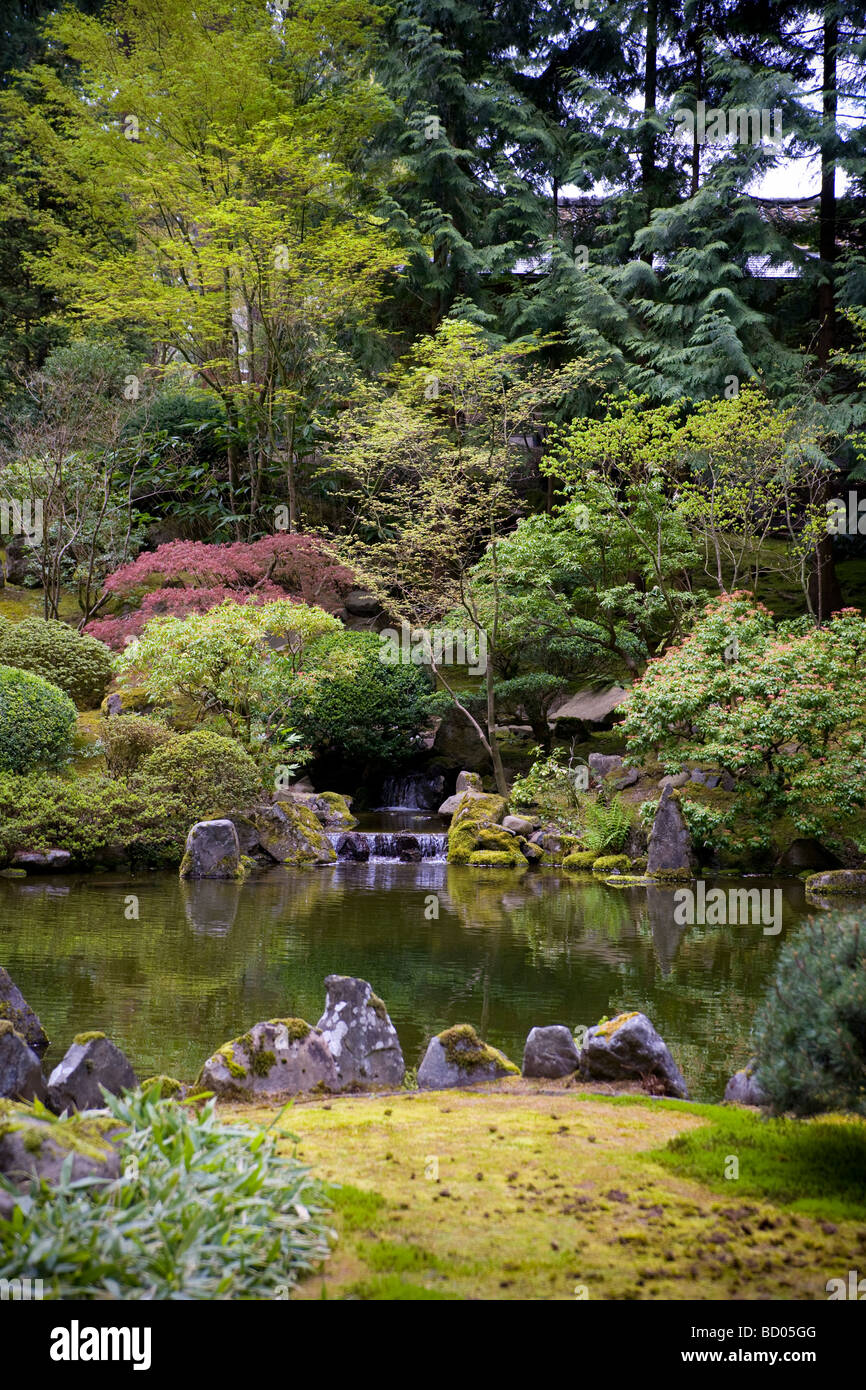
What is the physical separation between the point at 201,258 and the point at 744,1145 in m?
20.5

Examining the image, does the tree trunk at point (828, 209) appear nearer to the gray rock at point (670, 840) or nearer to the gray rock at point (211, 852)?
the gray rock at point (670, 840)

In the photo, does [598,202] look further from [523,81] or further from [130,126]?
[130,126]

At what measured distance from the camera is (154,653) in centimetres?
1480

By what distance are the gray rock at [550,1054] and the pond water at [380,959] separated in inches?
28.0

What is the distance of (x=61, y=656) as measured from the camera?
16516mm

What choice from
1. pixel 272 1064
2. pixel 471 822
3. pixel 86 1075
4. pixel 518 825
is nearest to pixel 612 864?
pixel 518 825

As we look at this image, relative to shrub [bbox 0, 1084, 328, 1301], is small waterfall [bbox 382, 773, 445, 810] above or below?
above

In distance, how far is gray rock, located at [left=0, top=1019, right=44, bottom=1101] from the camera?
13.9ft

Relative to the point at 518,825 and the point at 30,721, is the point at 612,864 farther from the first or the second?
the point at 30,721

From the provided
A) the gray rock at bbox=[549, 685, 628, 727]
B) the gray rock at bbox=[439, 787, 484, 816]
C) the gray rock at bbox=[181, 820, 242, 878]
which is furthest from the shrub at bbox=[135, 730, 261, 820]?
the gray rock at bbox=[549, 685, 628, 727]

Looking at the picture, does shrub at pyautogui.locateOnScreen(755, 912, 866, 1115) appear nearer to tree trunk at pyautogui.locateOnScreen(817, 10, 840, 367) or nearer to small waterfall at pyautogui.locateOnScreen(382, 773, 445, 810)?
small waterfall at pyautogui.locateOnScreen(382, 773, 445, 810)

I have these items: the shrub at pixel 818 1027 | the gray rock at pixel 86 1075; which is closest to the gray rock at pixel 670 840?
the shrub at pixel 818 1027

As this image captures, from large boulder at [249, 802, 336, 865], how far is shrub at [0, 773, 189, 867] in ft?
4.68

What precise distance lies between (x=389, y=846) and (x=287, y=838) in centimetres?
170
